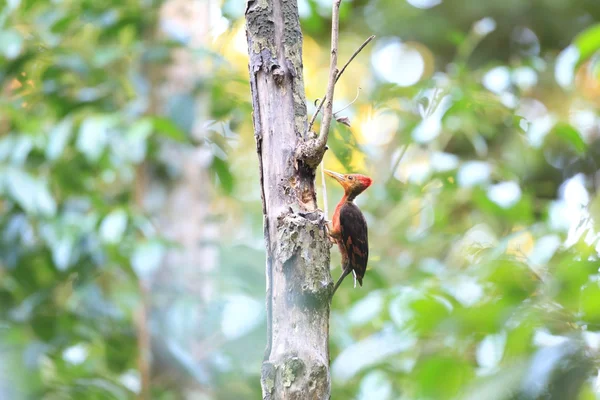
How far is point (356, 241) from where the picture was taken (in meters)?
2.57

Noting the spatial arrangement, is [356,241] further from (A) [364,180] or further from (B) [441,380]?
(B) [441,380]

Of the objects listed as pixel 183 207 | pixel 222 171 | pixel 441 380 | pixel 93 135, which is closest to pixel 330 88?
pixel 441 380

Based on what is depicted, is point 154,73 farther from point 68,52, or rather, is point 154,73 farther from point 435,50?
point 435,50

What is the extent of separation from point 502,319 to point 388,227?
2.68 metres

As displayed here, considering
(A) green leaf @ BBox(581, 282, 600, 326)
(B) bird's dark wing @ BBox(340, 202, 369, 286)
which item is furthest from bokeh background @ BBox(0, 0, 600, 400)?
(A) green leaf @ BBox(581, 282, 600, 326)

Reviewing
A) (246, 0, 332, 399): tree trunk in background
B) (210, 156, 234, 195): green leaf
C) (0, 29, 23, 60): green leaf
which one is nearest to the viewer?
(246, 0, 332, 399): tree trunk in background

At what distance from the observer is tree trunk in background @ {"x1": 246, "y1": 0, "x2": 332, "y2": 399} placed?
47.9 inches

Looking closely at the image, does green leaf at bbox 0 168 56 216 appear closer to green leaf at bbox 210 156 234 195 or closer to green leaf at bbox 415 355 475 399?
green leaf at bbox 210 156 234 195

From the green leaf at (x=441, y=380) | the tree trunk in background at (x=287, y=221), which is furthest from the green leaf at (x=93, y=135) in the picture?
the green leaf at (x=441, y=380)

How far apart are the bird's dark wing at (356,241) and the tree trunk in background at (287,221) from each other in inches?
44.5

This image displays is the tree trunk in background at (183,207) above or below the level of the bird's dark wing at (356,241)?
above

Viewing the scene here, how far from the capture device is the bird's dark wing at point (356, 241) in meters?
2.54

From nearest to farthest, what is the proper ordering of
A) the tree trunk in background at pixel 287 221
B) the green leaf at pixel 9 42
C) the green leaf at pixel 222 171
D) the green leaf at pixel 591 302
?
the tree trunk in background at pixel 287 221, the green leaf at pixel 591 302, the green leaf at pixel 9 42, the green leaf at pixel 222 171

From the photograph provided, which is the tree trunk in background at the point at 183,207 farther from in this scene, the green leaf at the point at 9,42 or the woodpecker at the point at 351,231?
the woodpecker at the point at 351,231
